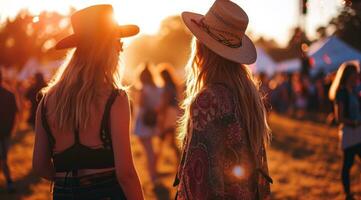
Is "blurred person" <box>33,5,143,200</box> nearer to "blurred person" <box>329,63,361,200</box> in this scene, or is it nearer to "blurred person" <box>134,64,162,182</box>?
"blurred person" <box>329,63,361,200</box>

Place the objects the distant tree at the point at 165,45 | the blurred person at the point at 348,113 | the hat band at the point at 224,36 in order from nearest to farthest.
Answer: the hat band at the point at 224,36
the blurred person at the point at 348,113
the distant tree at the point at 165,45

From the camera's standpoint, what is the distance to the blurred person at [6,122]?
8156mm

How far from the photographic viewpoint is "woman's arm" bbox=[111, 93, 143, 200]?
2.60 meters

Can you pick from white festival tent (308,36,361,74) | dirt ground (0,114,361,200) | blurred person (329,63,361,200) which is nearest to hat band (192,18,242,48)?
blurred person (329,63,361,200)

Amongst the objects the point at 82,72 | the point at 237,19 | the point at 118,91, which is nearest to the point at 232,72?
the point at 237,19

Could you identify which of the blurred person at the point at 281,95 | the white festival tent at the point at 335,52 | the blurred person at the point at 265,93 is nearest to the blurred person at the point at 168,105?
the blurred person at the point at 265,93

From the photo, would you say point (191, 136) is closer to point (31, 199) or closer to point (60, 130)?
point (60, 130)

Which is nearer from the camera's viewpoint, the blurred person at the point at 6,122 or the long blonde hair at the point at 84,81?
the long blonde hair at the point at 84,81

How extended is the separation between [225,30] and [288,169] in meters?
7.79

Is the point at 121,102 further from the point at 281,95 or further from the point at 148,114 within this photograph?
the point at 281,95

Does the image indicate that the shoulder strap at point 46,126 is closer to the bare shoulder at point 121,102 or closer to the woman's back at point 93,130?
the woman's back at point 93,130

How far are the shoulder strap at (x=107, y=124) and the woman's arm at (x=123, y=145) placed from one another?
22 millimetres

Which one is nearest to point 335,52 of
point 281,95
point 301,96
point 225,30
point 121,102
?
point 301,96

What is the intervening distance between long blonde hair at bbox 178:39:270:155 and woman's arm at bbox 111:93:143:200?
1.15 ft
